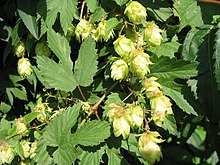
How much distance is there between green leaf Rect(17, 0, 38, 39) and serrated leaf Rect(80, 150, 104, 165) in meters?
0.61

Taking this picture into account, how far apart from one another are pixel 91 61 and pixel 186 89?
15.5 inches

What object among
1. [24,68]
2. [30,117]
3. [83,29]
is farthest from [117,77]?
[24,68]

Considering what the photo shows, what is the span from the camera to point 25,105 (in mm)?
2436

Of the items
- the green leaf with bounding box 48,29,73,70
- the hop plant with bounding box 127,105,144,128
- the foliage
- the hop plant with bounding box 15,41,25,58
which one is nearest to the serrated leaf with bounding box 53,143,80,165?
the foliage

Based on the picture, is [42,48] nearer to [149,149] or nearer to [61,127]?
[61,127]

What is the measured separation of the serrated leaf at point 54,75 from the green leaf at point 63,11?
5.8 inches

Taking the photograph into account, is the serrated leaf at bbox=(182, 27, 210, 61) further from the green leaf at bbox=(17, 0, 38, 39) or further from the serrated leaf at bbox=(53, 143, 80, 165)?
the green leaf at bbox=(17, 0, 38, 39)

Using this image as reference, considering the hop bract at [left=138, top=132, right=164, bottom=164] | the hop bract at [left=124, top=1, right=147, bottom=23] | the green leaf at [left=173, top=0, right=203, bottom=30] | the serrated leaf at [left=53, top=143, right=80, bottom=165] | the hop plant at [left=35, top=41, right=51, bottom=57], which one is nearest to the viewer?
the hop bract at [left=138, top=132, right=164, bottom=164]

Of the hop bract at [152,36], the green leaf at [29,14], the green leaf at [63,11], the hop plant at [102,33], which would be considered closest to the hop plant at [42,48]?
the green leaf at [29,14]

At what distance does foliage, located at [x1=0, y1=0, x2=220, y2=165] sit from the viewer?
156cm

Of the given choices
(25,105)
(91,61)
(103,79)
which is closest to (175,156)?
(25,105)

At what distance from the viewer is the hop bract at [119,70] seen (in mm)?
1616

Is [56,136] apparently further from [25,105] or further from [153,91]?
[25,105]

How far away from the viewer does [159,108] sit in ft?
4.98
